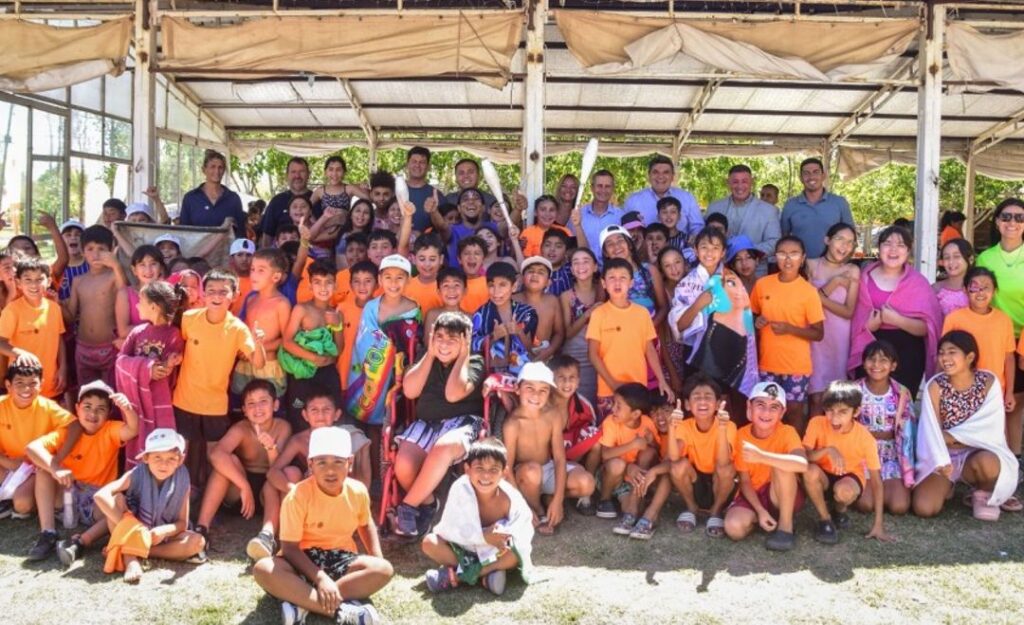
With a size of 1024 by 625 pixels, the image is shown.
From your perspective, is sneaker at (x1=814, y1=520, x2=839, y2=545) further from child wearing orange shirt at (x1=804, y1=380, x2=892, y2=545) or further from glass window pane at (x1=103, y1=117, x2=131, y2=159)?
glass window pane at (x1=103, y1=117, x2=131, y2=159)

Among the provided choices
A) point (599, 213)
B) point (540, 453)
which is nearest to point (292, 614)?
point (540, 453)

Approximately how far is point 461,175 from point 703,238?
2914mm

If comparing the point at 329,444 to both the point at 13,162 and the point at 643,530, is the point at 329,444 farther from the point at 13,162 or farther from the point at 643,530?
the point at 13,162

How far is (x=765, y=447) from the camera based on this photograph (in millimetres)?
4805

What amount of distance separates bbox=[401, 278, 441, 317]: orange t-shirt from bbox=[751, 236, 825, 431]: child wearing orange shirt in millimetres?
2103

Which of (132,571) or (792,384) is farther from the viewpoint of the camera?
(792,384)

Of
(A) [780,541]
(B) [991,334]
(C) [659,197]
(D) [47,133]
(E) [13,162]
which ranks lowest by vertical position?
(A) [780,541]

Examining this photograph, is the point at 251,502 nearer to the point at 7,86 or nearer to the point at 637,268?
the point at 637,268

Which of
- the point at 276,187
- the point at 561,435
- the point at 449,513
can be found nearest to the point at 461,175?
the point at 561,435

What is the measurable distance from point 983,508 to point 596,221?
341 cm

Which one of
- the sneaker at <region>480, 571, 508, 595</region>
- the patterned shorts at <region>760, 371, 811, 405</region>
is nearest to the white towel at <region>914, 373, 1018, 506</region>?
the patterned shorts at <region>760, 371, 811, 405</region>

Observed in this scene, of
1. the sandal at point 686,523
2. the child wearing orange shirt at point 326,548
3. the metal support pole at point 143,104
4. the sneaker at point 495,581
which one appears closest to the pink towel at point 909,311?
the sandal at point 686,523

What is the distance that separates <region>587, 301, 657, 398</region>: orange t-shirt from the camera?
5277 mm

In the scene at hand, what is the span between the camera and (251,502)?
4.64 meters
